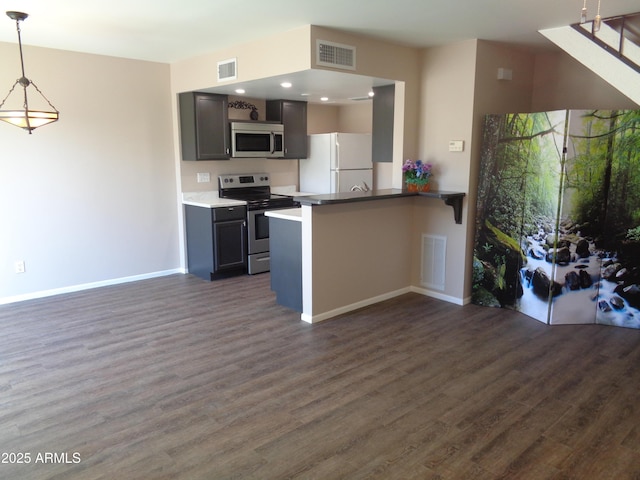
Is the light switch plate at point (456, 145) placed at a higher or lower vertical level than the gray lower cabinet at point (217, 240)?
higher

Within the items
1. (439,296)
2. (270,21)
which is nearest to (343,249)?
(439,296)

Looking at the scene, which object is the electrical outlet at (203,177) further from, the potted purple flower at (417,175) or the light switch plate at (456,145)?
the light switch plate at (456,145)

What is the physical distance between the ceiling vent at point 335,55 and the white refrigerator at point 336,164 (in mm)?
2222

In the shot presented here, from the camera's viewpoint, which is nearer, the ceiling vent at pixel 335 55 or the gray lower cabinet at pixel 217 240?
the ceiling vent at pixel 335 55

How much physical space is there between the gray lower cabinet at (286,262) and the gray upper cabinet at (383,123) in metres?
1.34

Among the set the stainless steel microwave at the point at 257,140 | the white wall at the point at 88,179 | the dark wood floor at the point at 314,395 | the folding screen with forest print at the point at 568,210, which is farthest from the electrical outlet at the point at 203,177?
the folding screen with forest print at the point at 568,210

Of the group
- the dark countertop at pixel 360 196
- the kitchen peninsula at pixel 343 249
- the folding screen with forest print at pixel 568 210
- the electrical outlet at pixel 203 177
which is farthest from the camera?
the electrical outlet at pixel 203 177

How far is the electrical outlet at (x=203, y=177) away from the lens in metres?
5.90

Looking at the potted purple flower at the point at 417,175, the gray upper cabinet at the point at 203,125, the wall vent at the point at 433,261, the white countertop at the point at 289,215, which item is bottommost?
the wall vent at the point at 433,261

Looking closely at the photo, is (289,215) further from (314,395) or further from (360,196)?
(314,395)

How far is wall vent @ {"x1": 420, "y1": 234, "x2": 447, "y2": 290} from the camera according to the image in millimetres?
4789

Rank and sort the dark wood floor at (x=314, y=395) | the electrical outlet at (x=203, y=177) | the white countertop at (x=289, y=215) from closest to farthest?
the dark wood floor at (x=314, y=395)
the white countertop at (x=289, y=215)
the electrical outlet at (x=203, y=177)

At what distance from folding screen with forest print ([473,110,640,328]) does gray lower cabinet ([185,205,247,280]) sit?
2786 millimetres

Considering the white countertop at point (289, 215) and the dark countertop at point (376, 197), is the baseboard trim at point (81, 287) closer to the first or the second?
the white countertop at point (289, 215)
